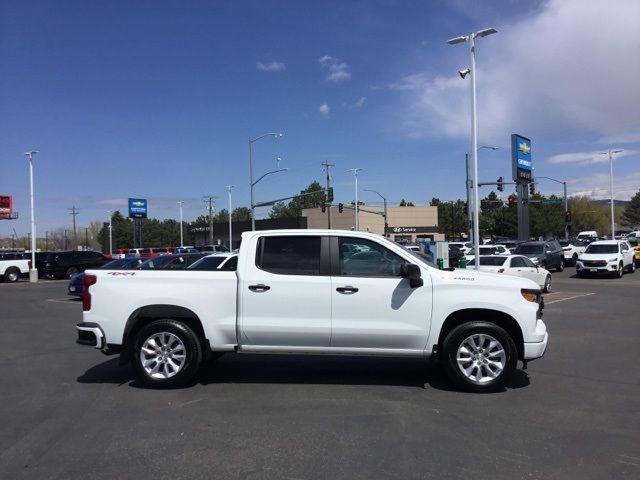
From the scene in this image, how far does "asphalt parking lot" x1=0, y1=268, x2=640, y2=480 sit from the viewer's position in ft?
14.0

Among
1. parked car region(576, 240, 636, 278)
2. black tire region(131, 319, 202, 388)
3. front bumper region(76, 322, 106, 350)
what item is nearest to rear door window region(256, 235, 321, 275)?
black tire region(131, 319, 202, 388)

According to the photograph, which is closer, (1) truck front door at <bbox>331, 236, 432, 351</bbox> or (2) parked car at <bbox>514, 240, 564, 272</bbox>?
(1) truck front door at <bbox>331, 236, 432, 351</bbox>

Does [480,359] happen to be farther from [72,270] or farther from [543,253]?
[72,270]

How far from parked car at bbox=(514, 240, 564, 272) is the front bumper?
75.6 ft

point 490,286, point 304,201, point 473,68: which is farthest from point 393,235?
point 490,286

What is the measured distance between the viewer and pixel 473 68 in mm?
21188

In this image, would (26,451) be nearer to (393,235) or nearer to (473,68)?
(473,68)

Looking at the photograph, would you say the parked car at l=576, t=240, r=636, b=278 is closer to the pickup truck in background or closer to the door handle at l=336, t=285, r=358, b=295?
the door handle at l=336, t=285, r=358, b=295

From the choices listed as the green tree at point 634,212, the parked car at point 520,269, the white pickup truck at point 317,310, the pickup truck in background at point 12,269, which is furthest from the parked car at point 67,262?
the green tree at point 634,212

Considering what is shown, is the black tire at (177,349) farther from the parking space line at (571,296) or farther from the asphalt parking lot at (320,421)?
the parking space line at (571,296)

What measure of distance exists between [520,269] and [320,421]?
15267 millimetres

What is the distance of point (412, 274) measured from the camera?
6207 millimetres

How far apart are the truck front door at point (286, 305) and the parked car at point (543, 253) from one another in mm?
21835

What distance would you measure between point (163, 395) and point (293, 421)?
1.86 metres
